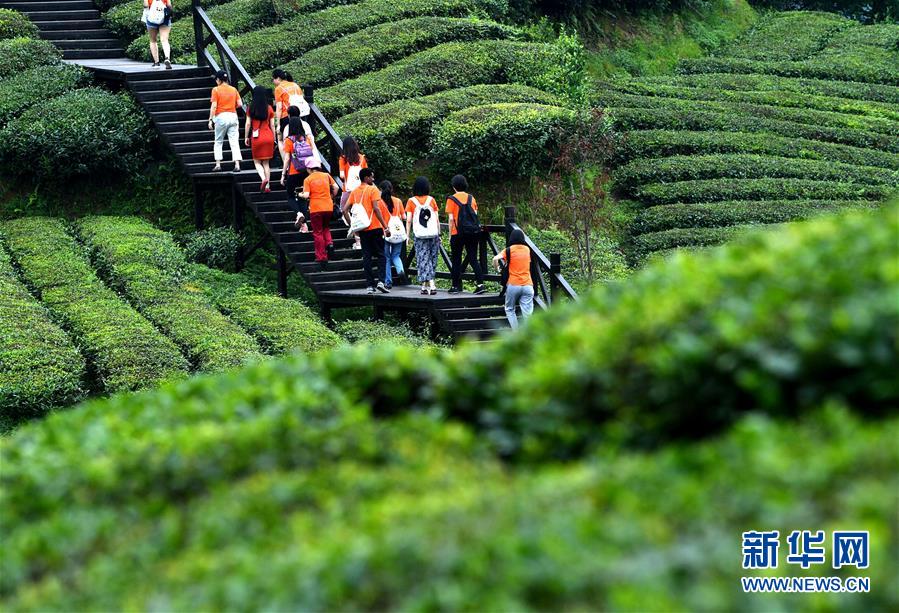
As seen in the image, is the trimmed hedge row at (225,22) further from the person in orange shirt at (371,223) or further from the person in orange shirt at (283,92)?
the person in orange shirt at (371,223)

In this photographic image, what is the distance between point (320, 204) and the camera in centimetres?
1809

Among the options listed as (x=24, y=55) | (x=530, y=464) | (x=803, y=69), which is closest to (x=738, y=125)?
(x=803, y=69)

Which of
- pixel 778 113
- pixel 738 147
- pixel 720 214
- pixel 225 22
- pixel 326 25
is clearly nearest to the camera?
pixel 720 214

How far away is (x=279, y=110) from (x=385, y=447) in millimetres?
14315

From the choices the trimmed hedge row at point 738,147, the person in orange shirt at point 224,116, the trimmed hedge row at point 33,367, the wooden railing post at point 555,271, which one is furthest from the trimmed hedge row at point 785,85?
the trimmed hedge row at point 33,367

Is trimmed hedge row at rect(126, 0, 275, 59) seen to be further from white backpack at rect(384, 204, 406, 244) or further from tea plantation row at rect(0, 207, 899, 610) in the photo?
tea plantation row at rect(0, 207, 899, 610)

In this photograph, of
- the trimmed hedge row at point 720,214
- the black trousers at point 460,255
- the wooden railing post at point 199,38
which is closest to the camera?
the black trousers at point 460,255

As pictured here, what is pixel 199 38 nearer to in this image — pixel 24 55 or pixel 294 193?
pixel 24 55

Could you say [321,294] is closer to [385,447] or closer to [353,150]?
[353,150]

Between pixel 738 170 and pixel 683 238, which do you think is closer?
pixel 683 238

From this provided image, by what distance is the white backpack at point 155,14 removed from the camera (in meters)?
22.3

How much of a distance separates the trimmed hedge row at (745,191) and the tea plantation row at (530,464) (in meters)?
17.4

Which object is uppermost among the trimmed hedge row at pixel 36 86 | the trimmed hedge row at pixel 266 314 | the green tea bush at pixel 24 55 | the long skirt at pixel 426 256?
the green tea bush at pixel 24 55

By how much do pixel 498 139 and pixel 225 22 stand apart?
640 centimetres
